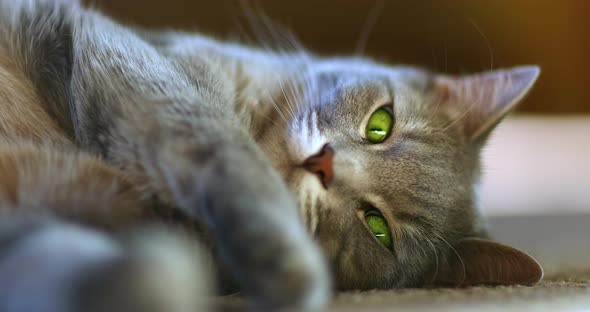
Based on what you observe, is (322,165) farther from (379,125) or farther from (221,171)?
(221,171)

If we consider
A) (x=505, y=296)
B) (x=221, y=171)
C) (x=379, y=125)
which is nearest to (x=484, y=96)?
(x=379, y=125)

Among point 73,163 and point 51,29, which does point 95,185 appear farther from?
point 51,29

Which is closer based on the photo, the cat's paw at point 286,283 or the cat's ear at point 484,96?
the cat's paw at point 286,283

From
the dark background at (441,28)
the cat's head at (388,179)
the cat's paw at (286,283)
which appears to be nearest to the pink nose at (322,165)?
the cat's head at (388,179)

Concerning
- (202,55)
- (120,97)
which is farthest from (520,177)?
(120,97)

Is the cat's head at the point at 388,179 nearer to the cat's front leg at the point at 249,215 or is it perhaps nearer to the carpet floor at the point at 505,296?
the carpet floor at the point at 505,296
